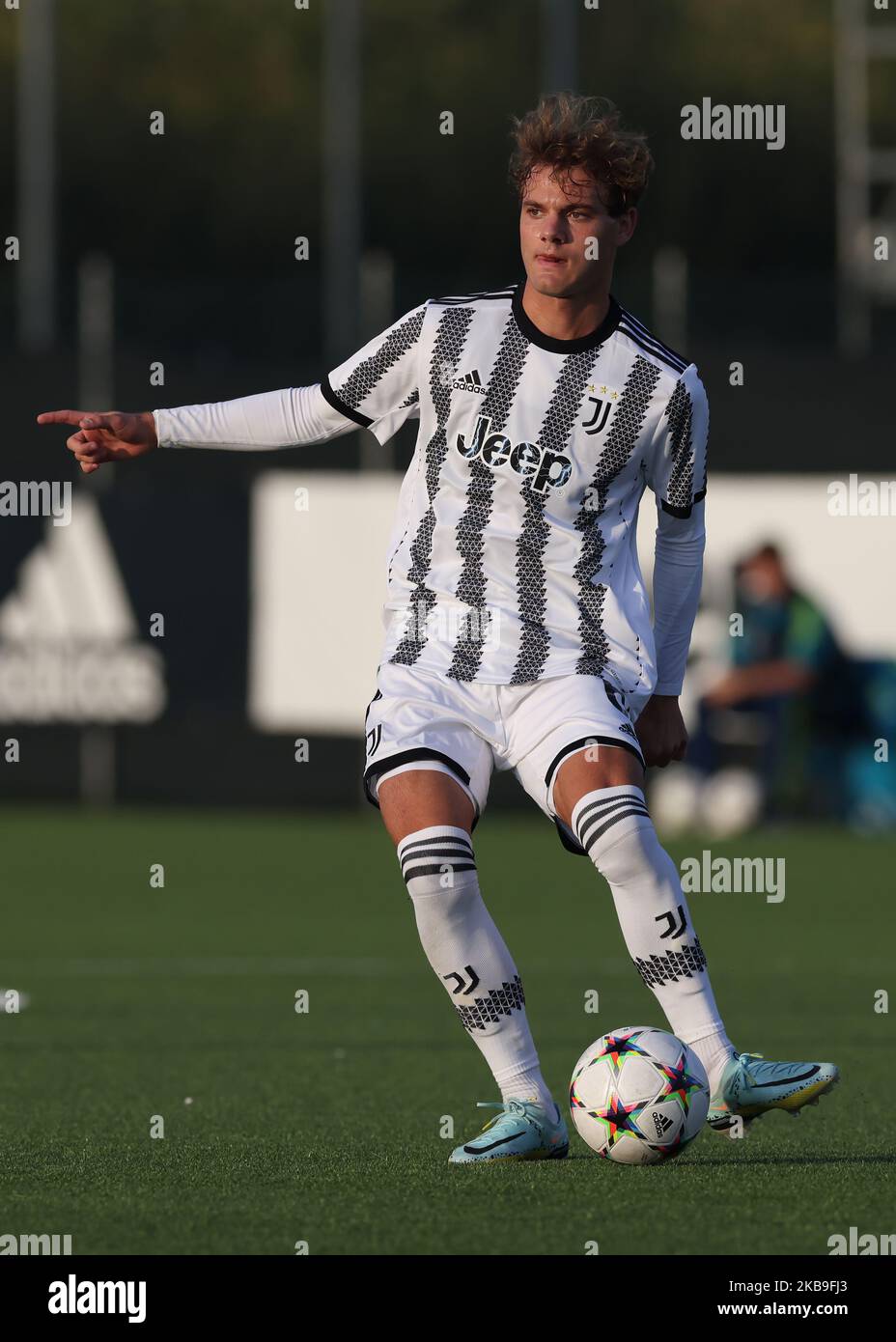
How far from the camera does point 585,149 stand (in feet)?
18.4

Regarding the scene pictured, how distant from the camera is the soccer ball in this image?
558cm

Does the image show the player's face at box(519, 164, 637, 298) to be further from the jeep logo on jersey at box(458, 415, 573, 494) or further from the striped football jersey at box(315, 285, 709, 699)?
the jeep logo on jersey at box(458, 415, 573, 494)

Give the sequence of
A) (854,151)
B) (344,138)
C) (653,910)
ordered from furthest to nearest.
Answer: (344,138), (854,151), (653,910)

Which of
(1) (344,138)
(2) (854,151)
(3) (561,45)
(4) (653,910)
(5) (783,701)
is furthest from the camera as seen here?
(1) (344,138)

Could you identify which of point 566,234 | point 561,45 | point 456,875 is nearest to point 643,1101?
point 456,875

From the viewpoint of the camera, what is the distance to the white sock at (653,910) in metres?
5.57

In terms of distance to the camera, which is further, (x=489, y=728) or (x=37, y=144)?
(x=37, y=144)

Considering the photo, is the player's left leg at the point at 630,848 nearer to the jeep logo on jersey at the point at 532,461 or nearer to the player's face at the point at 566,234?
the jeep logo on jersey at the point at 532,461

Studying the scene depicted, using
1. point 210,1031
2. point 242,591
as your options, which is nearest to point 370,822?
point 242,591

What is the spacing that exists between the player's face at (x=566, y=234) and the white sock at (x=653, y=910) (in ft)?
3.73

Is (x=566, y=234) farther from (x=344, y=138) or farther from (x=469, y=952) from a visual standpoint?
(x=344, y=138)

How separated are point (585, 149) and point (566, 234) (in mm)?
189

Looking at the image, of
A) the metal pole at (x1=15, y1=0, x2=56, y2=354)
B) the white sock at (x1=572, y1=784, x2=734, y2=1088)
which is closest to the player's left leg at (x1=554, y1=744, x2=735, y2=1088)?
the white sock at (x1=572, y1=784, x2=734, y2=1088)

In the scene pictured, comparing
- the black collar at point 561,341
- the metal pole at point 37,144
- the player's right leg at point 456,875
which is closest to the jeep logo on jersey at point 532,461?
the black collar at point 561,341
